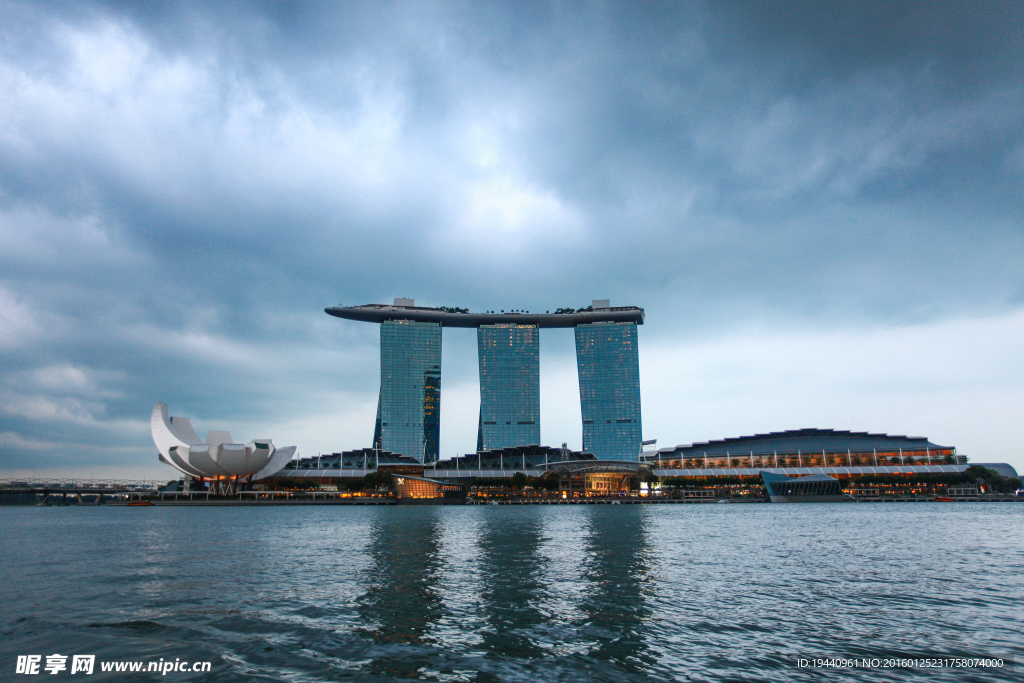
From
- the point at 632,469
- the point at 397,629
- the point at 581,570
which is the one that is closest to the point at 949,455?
the point at 632,469

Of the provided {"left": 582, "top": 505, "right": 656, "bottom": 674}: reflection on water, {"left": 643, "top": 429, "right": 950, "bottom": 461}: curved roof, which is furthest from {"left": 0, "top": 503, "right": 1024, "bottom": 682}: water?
{"left": 643, "top": 429, "right": 950, "bottom": 461}: curved roof

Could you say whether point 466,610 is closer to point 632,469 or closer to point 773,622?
point 773,622

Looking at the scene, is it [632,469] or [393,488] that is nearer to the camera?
[393,488]

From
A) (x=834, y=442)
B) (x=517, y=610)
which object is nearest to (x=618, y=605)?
(x=517, y=610)

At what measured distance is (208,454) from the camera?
5842 inches

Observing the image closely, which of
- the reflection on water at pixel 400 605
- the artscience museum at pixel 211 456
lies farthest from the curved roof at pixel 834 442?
the reflection on water at pixel 400 605

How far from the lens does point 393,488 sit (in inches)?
6393

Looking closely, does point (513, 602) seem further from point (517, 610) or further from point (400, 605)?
point (400, 605)

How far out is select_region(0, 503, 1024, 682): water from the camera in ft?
45.6

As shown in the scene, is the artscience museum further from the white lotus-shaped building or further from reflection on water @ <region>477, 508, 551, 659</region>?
reflection on water @ <region>477, 508, 551, 659</region>

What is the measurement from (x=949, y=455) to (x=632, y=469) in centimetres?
10078

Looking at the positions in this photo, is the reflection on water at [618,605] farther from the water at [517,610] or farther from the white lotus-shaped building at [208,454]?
the white lotus-shaped building at [208,454]

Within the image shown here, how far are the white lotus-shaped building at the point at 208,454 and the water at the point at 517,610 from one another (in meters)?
119

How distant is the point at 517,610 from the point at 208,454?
152 m
